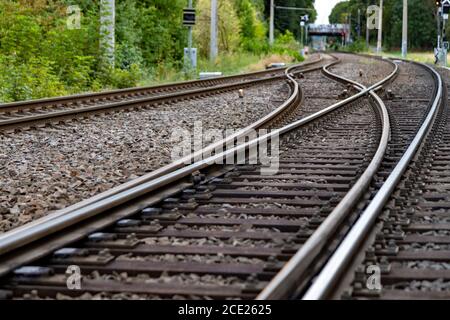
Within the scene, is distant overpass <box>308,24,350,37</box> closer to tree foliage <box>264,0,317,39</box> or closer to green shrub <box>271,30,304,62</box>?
tree foliage <box>264,0,317,39</box>

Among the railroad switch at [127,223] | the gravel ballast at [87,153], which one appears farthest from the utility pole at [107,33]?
the railroad switch at [127,223]

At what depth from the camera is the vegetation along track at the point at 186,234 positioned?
13.6 feet

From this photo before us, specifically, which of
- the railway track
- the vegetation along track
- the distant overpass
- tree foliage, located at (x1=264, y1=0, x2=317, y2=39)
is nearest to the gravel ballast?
the railway track

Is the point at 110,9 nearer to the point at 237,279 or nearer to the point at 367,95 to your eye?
the point at 367,95

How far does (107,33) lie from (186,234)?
16.8 meters

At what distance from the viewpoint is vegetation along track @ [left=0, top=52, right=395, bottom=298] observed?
13.6ft

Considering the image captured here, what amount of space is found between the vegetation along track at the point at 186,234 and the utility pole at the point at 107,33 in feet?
45.9

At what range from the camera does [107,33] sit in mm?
21203

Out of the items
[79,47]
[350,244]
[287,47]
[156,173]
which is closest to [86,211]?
[156,173]

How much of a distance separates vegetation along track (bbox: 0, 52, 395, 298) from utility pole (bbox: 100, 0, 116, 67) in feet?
45.9

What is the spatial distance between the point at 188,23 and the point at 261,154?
17.5 meters

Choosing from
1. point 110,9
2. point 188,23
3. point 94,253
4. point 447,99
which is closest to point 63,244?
point 94,253

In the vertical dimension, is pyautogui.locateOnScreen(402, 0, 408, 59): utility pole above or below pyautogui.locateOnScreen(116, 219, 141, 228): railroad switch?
above

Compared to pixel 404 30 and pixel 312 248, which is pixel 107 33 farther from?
pixel 404 30
